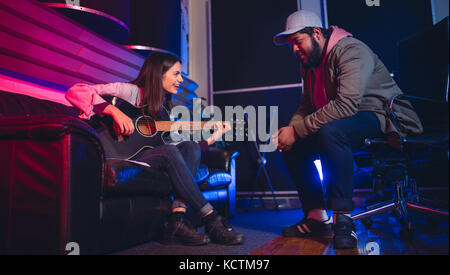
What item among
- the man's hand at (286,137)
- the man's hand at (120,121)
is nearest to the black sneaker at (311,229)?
the man's hand at (286,137)

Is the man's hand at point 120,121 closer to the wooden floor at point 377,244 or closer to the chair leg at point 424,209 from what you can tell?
the wooden floor at point 377,244

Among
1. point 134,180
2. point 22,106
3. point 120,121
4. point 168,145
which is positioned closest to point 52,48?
point 22,106

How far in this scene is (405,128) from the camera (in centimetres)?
170

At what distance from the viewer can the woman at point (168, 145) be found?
169cm

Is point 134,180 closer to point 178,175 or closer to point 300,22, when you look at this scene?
point 178,175

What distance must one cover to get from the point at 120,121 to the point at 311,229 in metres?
1.18

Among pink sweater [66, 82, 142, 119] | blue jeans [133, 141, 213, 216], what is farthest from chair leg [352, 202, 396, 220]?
pink sweater [66, 82, 142, 119]

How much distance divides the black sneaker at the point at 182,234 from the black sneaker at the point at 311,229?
0.49 m

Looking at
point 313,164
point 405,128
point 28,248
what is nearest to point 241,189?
point 313,164

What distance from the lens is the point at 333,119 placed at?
61.7 inches

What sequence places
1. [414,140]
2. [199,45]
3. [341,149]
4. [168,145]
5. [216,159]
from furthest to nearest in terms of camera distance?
[199,45], [216,159], [168,145], [414,140], [341,149]

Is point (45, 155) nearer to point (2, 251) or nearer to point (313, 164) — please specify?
point (2, 251)

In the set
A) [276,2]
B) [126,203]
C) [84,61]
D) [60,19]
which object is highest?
[276,2]
